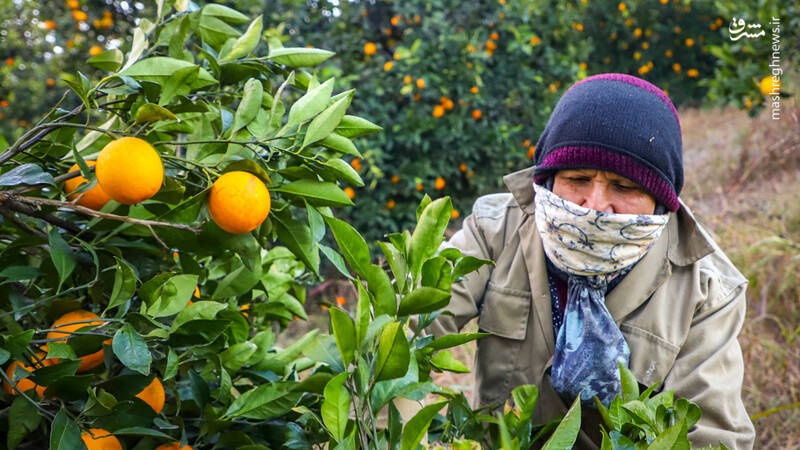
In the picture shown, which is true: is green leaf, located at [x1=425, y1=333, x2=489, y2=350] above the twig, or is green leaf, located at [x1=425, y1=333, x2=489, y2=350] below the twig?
below

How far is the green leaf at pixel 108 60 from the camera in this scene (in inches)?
41.3

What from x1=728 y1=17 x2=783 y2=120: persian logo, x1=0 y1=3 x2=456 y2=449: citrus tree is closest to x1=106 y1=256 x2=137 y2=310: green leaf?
x1=0 y1=3 x2=456 y2=449: citrus tree

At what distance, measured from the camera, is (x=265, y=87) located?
48.1 inches

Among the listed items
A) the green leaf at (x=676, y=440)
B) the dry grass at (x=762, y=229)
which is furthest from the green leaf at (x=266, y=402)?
the dry grass at (x=762, y=229)

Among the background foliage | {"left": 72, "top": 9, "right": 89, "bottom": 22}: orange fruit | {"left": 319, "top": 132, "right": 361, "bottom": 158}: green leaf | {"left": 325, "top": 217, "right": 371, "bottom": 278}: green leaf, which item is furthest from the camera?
{"left": 72, "top": 9, "right": 89, "bottom": 22}: orange fruit

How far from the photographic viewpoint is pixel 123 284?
0.94 metres

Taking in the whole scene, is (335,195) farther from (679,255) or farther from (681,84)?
(681,84)

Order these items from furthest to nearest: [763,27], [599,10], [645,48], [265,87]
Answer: [645,48] < [599,10] < [763,27] < [265,87]

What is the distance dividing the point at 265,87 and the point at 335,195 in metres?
0.33

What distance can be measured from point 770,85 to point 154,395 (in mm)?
3379

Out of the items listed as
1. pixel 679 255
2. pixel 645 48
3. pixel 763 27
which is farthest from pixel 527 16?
pixel 645 48

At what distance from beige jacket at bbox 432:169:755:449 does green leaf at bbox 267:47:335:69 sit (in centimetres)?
67

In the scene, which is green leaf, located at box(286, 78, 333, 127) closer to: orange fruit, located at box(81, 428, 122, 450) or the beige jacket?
orange fruit, located at box(81, 428, 122, 450)

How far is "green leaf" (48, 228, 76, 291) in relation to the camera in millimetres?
953
